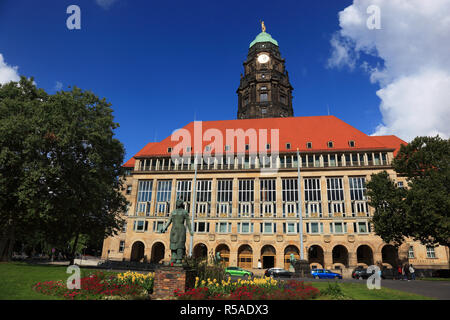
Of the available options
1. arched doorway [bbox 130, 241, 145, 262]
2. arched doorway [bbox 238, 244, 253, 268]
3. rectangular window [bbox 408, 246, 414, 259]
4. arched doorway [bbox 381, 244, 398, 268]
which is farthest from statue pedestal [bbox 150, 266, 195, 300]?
rectangular window [bbox 408, 246, 414, 259]

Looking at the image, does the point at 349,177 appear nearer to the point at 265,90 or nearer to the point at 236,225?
the point at 236,225

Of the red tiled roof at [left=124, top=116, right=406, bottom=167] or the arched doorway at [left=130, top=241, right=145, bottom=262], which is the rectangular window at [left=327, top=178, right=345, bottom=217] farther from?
the arched doorway at [left=130, top=241, right=145, bottom=262]

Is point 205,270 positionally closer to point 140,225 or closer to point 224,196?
point 224,196

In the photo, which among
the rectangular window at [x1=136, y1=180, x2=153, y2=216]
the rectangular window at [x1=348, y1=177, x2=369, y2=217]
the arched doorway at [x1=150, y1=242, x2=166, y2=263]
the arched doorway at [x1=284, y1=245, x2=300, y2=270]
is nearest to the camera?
the rectangular window at [x1=348, y1=177, x2=369, y2=217]

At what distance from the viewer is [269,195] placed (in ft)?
154

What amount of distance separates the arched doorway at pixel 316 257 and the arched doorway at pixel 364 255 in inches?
211

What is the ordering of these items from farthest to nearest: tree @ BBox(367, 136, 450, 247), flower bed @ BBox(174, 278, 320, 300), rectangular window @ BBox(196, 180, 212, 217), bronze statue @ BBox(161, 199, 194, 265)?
1. rectangular window @ BBox(196, 180, 212, 217)
2. tree @ BBox(367, 136, 450, 247)
3. bronze statue @ BBox(161, 199, 194, 265)
4. flower bed @ BBox(174, 278, 320, 300)

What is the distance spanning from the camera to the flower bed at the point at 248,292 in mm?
11461

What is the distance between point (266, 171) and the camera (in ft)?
157

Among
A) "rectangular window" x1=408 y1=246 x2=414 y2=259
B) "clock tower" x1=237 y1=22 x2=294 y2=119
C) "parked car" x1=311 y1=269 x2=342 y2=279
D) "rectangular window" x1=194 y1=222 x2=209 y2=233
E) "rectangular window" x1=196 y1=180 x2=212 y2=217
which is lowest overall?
"parked car" x1=311 y1=269 x2=342 y2=279

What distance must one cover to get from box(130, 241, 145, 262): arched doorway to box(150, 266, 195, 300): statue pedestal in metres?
39.4

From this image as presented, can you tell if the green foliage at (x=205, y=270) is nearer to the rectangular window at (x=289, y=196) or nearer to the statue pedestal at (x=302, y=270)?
the statue pedestal at (x=302, y=270)

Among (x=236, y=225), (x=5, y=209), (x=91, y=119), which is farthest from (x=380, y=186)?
(x=5, y=209)

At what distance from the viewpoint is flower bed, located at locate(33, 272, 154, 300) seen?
40.0 ft
